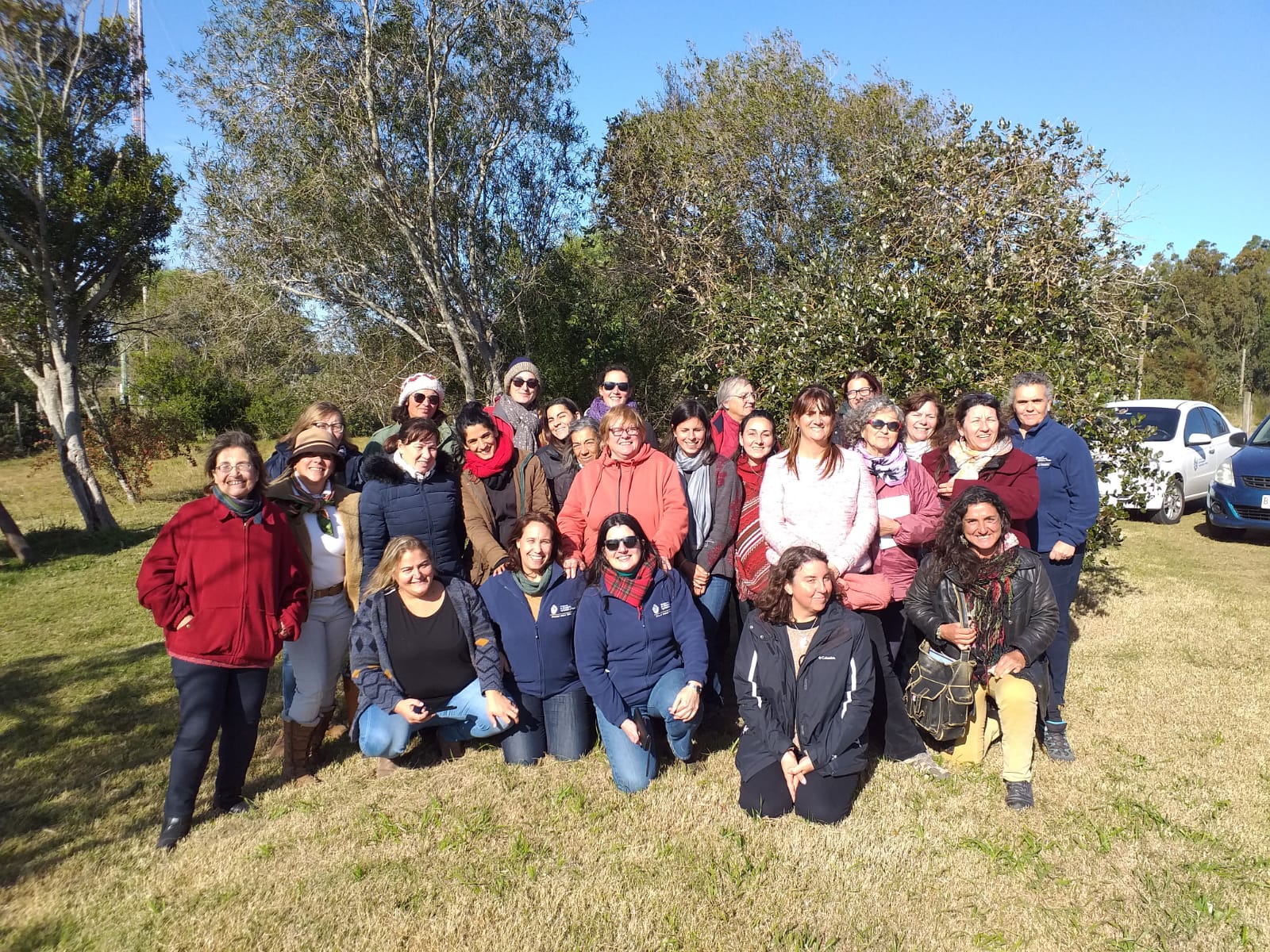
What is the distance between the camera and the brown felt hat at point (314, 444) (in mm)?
4234

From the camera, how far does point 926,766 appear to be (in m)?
4.23

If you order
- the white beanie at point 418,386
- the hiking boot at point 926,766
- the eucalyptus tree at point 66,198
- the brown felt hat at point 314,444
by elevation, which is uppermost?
the eucalyptus tree at point 66,198

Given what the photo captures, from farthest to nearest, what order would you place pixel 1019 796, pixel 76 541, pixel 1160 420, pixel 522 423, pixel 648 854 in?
pixel 76 541, pixel 1160 420, pixel 522 423, pixel 1019 796, pixel 648 854

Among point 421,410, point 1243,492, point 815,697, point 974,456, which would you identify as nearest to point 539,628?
point 815,697

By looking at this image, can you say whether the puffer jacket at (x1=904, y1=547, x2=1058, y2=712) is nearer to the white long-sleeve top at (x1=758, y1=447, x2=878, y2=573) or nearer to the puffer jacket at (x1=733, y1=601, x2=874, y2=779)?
the white long-sleeve top at (x1=758, y1=447, x2=878, y2=573)

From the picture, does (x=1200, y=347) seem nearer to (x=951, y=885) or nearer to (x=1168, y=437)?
(x=1168, y=437)

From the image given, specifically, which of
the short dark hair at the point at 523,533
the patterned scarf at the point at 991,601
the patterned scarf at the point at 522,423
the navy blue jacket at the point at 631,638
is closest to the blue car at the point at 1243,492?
the patterned scarf at the point at 991,601

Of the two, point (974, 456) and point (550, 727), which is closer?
point (550, 727)

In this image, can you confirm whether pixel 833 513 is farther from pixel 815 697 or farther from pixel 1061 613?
pixel 1061 613

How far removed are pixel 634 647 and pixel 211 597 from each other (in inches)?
79.2

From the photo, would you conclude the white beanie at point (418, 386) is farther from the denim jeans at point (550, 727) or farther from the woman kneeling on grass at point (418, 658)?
the denim jeans at point (550, 727)

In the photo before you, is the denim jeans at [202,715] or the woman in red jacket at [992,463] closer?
the denim jeans at [202,715]

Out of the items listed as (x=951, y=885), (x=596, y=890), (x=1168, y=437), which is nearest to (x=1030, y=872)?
(x=951, y=885)

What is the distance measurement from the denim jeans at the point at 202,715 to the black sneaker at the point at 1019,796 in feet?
11.8
